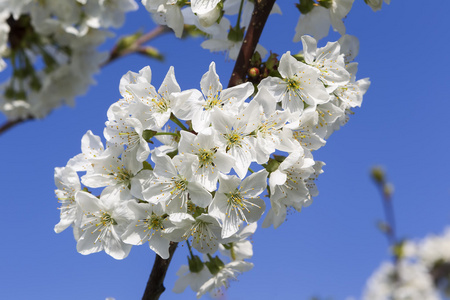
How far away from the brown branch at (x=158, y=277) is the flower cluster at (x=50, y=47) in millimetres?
820

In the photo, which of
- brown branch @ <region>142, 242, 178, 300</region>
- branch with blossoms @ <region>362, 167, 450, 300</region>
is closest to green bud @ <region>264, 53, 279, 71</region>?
brown branch @ <region>142, 242, 178, 300</region>

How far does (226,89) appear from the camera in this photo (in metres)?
2.00

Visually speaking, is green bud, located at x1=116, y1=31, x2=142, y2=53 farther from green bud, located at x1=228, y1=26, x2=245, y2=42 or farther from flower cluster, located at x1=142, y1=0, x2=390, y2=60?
green bud, located at x1=228, y1=26, x2=245, y2=42

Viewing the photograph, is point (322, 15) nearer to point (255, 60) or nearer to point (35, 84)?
point (255, 60)

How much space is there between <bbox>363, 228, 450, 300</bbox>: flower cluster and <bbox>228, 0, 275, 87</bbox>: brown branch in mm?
9544

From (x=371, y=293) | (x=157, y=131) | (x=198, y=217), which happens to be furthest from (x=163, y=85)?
(x=371, y=293)

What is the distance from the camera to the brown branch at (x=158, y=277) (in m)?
2.14

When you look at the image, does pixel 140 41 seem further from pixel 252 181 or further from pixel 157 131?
pixel 252 181

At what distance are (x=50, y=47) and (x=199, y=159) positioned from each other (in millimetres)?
704

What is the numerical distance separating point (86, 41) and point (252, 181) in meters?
0.86

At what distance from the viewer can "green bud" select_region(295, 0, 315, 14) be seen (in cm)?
253

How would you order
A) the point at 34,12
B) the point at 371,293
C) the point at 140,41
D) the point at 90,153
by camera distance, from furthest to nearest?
the point at 371,293 → the point at 140,41 → the point at 90,153 → the point at 34,12

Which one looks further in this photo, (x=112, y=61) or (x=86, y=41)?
(x=112, y=61)

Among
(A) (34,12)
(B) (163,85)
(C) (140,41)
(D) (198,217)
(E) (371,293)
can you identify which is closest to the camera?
(A) (34,12)
